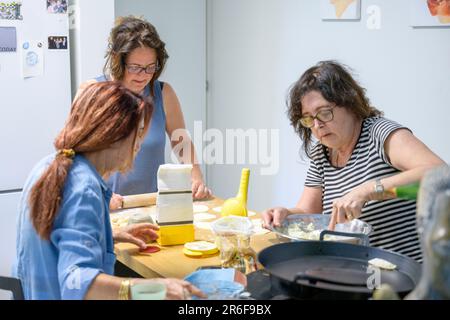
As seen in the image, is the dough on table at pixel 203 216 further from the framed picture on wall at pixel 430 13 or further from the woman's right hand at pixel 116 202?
the framed picture on wall at pixel 430 13

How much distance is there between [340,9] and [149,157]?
154cm

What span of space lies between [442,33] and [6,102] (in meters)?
2.30

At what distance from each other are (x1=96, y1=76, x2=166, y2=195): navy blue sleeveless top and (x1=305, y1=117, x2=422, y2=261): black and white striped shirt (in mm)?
915

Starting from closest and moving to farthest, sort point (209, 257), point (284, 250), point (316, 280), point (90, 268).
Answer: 1. point (316, 280)
2. point (90, 268)
3. point (284, 250)
4. point (209, 257)

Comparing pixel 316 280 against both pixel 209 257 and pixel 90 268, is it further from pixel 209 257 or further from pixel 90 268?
pixel 209 257

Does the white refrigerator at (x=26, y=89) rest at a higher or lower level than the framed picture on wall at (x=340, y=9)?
lower

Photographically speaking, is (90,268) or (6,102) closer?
(90,268)

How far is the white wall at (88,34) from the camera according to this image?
336 centimetres

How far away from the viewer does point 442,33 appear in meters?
2.95

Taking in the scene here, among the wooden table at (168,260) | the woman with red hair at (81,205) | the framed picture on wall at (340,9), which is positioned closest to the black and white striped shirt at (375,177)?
the wooden table at (168,260)

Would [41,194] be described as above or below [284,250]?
above

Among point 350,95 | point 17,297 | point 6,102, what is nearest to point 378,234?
point 350,95

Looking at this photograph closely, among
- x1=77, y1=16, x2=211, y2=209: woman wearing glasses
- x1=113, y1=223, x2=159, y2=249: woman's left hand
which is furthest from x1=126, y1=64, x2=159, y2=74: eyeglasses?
x1=113, y1=223, x2=159, y2=249: woman's left hand

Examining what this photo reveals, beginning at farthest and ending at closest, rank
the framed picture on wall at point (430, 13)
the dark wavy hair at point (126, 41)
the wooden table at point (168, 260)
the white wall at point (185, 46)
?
the white wall at point (185, 46), the framed picture on wall at point (430, 13), the dark wavy hair at point (126, 41), the wooden table at point (168, 260)
